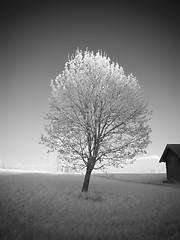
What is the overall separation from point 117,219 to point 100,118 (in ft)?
32.8

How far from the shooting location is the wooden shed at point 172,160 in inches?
1213

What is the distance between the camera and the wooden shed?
30812mm

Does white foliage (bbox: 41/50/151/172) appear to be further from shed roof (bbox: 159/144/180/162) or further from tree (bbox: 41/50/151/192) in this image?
shed roof (bbox: 159/144/180/162)

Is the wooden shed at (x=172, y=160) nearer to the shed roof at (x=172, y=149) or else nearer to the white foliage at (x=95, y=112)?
the shed roof at (x=172, y=149)

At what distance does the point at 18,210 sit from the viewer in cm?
856

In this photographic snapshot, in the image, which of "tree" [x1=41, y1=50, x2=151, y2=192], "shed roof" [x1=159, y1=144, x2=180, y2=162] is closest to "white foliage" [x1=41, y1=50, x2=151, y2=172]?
"tree" [x1=41, y1=50, x2=151, y2=192]

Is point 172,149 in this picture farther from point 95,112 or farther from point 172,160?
point 95,112

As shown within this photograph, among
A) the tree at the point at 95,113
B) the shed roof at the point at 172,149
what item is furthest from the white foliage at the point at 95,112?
the shed roof at the point at 172,149

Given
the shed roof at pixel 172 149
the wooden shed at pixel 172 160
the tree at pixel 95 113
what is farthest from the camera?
the shed roof at pixel 172 149

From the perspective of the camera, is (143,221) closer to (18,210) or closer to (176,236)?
(176,236)

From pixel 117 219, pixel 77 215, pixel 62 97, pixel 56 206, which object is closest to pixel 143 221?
pixel 117 219

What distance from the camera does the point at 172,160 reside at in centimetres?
3256

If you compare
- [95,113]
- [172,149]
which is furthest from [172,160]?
[95,113]

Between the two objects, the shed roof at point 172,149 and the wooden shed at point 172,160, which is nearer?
the wooden shed at point 172,160
